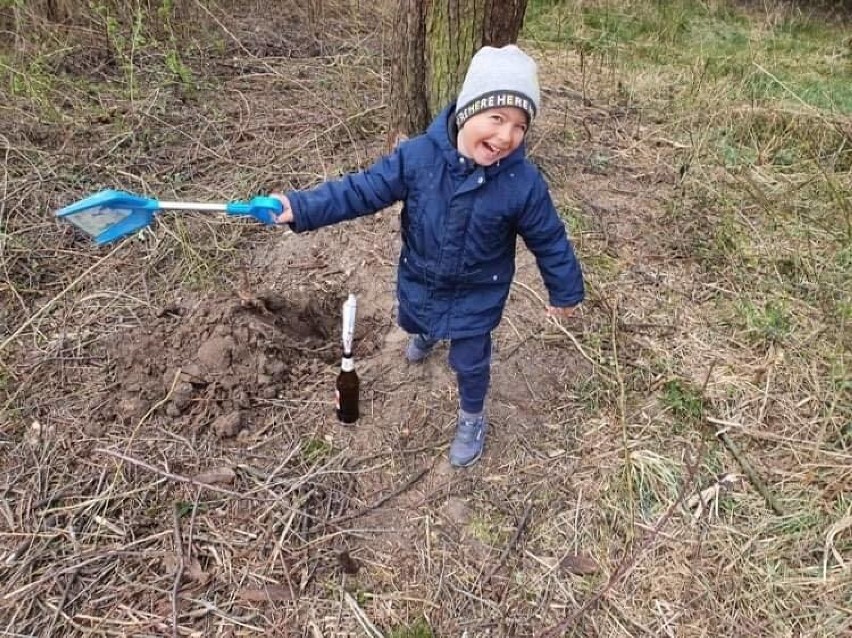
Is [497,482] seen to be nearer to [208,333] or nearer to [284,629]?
[284,629]

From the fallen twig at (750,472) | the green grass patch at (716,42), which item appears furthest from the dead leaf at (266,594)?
the green grass patch at (716,42)

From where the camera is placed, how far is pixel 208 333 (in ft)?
8.61

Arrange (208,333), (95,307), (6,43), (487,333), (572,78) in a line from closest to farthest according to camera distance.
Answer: (487,333) → (208,333) → (95,307) → (6,43) → (572,78)

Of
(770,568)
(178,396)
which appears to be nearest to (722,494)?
(770,568)

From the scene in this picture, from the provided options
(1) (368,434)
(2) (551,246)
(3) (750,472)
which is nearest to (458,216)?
(2) (551,246)

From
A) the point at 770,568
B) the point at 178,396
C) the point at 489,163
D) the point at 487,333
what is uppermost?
the point at 489,163

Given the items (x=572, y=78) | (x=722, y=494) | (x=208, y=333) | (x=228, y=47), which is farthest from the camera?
(x=572, y=78)

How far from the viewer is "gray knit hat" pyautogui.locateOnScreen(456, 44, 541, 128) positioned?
1.72 m

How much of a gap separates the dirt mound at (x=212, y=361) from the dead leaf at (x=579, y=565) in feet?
4.06

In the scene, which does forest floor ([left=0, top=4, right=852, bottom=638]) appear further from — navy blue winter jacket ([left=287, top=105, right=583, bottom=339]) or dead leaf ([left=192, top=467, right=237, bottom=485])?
navy blue winter jacket ([left=287, top=105, right=583, bottom=339])

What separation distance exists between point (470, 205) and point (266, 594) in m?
1.37

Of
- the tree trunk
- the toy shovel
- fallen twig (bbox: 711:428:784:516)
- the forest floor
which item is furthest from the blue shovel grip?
fallen twig (bbox: 711:428:784:516)

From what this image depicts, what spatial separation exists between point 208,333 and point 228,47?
126 inches

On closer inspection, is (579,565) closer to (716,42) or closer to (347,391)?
(347,391)
